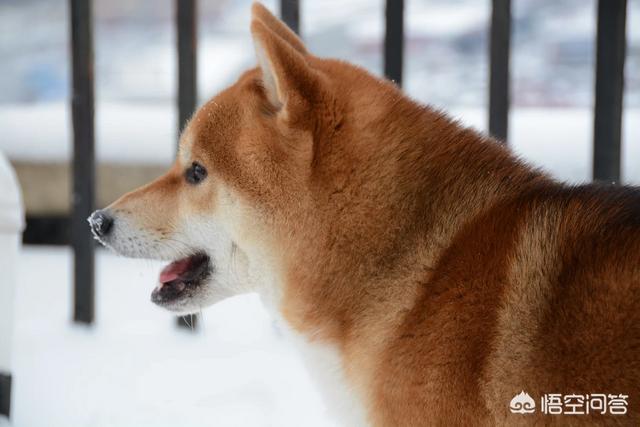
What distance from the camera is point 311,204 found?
75.4 inches

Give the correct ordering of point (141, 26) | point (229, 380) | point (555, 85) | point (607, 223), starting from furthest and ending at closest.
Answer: point (141, 26) → point (555, 85) → point (229, 380) → point (607, 223)

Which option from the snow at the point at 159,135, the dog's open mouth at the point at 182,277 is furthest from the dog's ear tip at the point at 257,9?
the snow at the point at 159,135

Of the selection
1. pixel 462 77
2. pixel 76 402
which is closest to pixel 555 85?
pixel 462 77

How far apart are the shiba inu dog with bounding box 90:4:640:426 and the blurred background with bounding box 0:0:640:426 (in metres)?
0.98

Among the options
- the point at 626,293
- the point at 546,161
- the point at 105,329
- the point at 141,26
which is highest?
the point at 141,26

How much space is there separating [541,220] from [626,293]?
251 mm

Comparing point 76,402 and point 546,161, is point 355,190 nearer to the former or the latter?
point 76,402

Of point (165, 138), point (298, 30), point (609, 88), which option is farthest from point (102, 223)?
point (165, 138)

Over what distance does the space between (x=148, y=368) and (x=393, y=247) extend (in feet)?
6.20

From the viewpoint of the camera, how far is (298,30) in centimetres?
352

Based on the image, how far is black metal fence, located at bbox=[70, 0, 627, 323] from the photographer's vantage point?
10.8 feet

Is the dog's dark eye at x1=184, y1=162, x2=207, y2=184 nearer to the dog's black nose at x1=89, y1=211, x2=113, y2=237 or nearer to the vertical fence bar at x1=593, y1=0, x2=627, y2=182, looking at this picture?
the dog's black nose at x1=89, y1=211, x2=113, y2=237

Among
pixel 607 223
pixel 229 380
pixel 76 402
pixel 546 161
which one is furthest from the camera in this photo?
pixel 546 161

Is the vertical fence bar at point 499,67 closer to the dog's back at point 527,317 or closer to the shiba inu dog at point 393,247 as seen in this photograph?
the shiba inu dog at point 393,247
